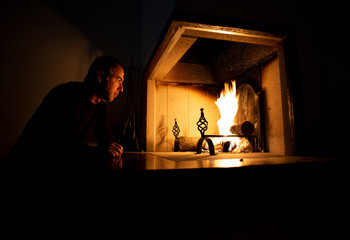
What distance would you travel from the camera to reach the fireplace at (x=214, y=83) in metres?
1.41

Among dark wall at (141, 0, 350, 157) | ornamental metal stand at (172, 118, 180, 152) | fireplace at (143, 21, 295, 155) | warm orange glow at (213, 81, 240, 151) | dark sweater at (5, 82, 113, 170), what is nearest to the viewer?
dark sweater at (5, 82, 113, 170)

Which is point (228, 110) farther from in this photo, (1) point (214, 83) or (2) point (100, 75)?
(2) point (100, 75)

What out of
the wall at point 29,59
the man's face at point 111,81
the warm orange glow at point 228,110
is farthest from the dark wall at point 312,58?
the wall at point 29,59

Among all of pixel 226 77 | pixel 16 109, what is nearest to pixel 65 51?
pixel 16 109

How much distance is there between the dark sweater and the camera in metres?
0.87

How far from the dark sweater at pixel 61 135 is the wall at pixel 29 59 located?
136 cm

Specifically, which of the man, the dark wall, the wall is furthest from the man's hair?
the wall

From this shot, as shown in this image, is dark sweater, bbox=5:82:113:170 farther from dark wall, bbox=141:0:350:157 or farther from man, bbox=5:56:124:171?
dark wall, bbox=141:0:350:157

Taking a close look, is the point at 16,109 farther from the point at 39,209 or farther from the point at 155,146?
the point at 39,209

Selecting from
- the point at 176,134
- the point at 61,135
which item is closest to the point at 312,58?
the point at 176,134

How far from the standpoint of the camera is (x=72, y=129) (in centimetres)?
145

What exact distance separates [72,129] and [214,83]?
2.00 metres

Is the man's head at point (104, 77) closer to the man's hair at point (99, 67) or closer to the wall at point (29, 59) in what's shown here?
the man's hair at point (99, 67)

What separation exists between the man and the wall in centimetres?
128
